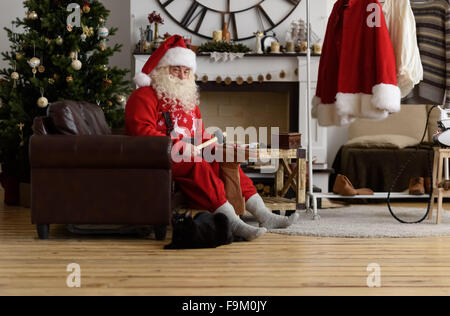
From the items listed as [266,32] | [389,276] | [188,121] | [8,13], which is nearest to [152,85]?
[188,121]

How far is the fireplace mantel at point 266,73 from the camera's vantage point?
5773 millimetres

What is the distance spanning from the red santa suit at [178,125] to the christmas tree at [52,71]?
117cm

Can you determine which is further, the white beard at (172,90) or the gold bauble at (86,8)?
the gold bauble at (86,8)

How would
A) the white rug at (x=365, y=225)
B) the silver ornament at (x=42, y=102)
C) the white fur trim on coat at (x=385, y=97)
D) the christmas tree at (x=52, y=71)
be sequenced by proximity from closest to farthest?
the white fur trim on coat at (x=385, y=97), the white rug at (x=365, y=225), the silver ornament at (x=42, y=102), the christmas tree at (x=52, y=71)

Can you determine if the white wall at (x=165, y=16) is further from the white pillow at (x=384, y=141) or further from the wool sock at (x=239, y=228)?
the wool sock at (x=239, y=228)

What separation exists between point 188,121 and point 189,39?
7.50ft

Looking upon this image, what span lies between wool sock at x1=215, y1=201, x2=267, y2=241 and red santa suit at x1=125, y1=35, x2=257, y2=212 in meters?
0.05

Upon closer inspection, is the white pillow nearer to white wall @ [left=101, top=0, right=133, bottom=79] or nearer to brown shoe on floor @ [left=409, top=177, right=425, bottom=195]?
brown shoe on floor @ [left=409, top=177, right=425, bottom=195]

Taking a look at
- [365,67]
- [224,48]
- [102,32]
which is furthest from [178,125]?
[224,48]

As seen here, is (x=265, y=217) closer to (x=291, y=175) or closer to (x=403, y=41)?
(x=291, y=175)

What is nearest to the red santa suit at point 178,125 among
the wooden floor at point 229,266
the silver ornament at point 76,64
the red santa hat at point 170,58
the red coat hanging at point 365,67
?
the red santa hat at point 170,58

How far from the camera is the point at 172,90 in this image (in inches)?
141

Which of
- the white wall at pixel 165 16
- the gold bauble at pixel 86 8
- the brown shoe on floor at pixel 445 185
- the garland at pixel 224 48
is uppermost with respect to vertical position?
the white wall at pixel 165 16

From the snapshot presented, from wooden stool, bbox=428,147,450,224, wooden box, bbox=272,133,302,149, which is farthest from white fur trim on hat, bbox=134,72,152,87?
wooden stool, bbox=428,147,450,224
